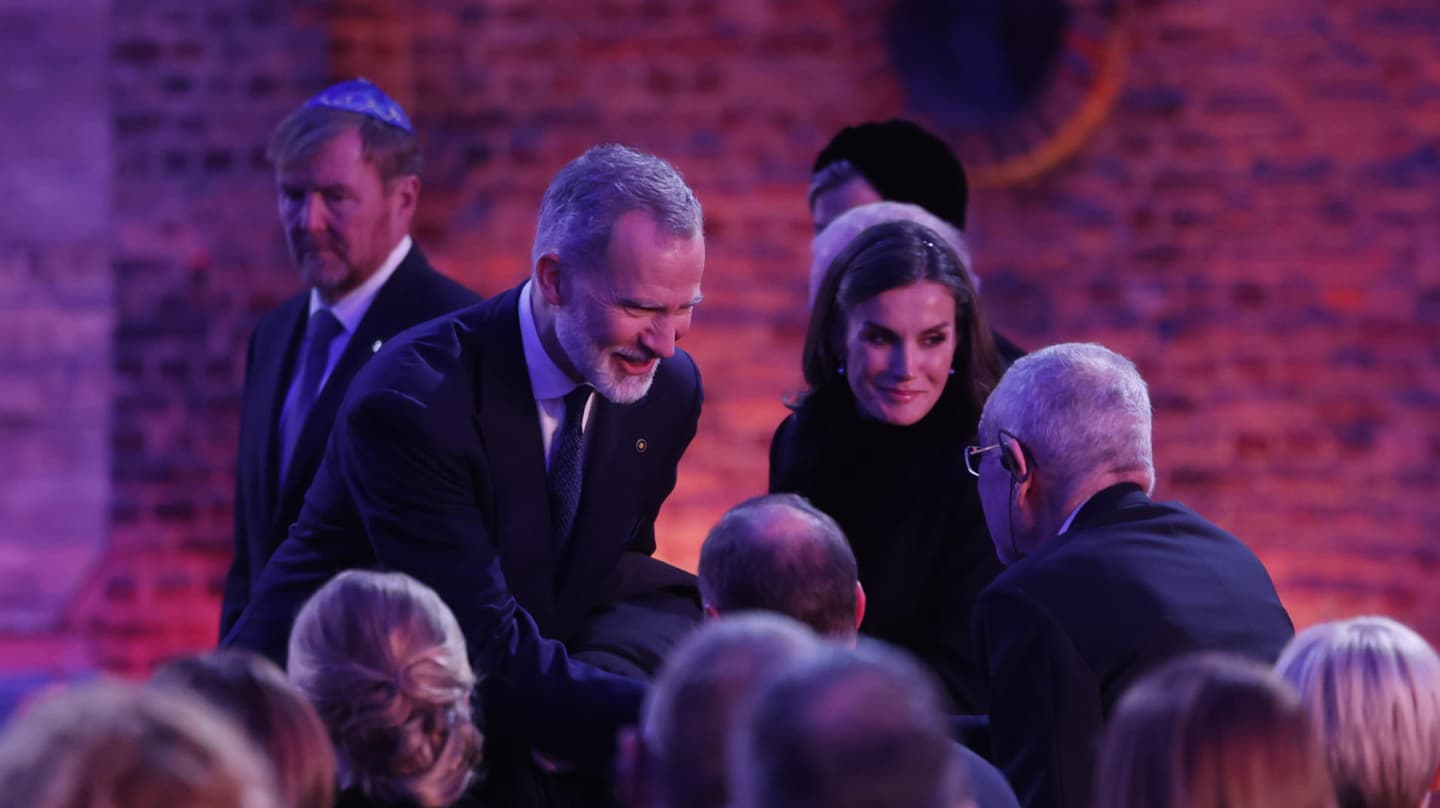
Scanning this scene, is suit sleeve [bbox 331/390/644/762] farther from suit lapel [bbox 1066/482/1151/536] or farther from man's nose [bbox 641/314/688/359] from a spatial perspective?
suit lapel [bbox 1066/482/1151/536]

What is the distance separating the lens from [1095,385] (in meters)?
2.54

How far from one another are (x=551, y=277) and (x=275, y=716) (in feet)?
3.72

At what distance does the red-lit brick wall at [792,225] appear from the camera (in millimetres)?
4727

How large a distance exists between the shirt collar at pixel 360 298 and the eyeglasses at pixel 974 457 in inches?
53.1

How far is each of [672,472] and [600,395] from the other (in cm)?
24

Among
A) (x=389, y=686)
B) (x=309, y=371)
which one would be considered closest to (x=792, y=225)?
(x=309, y=371)

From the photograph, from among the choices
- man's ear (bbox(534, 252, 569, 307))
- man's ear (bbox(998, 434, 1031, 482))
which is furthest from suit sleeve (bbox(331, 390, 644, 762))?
man's ear (bbox(998, 434, 1031, 482))

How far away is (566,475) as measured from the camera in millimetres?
2695

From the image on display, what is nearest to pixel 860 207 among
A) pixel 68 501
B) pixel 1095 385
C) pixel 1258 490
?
pixel 1095 385

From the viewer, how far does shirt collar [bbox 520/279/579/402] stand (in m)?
2.69

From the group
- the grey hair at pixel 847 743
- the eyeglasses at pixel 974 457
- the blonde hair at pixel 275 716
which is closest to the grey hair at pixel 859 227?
the eyeglasses at pixel 974 457

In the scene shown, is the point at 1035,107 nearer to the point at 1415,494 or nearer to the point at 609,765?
the point at 1415,494

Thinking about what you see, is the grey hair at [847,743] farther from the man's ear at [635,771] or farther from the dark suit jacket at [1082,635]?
the dark suit jacket at [1082,635]

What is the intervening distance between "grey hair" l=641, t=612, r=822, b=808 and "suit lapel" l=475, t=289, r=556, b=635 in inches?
46.3
